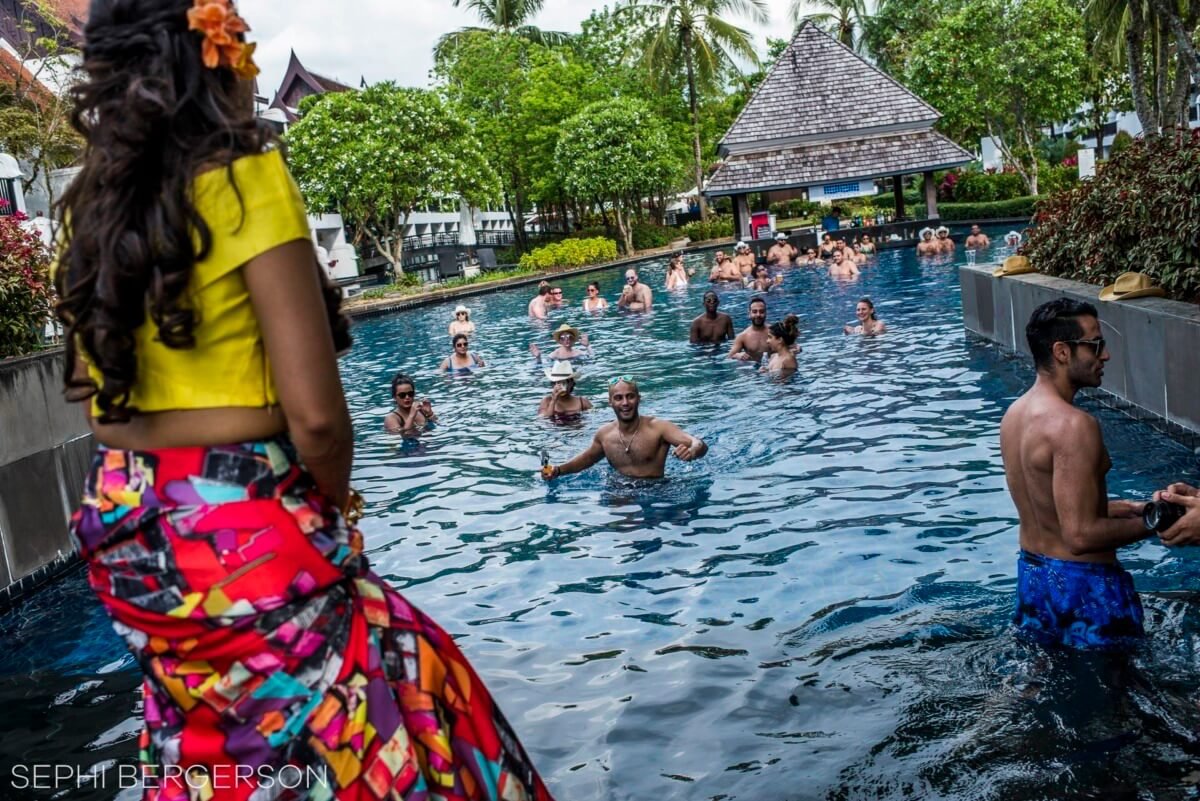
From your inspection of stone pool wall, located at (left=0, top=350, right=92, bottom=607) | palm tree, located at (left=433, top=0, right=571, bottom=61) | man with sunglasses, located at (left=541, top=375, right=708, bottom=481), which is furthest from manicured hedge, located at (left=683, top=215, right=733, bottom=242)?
stone pool wall, located at (left=0, top=350, right=92, bottom=607)

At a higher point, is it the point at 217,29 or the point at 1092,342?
the point at 217,29

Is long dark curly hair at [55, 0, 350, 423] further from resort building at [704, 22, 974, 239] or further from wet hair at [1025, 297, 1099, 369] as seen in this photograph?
resort building at [704, 22, 974, 239]

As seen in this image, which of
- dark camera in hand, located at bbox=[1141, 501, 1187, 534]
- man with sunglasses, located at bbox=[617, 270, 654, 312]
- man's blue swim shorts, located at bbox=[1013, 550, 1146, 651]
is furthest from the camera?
man with sunglasses, located at bbox=[617, 270, 654, 312]

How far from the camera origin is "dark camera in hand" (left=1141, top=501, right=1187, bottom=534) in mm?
4668

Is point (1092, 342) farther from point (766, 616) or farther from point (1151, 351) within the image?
point (1151, 351)

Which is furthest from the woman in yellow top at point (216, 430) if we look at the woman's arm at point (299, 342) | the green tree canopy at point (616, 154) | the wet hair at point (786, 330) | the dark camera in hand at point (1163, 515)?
the green tree canopy at point (616, 154)

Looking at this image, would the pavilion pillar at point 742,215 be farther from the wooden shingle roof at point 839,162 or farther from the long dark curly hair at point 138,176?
the long dark curly hair at point 138,176

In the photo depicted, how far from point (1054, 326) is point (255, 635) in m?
4.14

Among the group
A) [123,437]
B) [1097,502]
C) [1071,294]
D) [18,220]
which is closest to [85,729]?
[123,437]

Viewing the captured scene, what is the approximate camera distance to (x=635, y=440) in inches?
398

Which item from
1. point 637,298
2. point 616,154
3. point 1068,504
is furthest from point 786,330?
point 616,154

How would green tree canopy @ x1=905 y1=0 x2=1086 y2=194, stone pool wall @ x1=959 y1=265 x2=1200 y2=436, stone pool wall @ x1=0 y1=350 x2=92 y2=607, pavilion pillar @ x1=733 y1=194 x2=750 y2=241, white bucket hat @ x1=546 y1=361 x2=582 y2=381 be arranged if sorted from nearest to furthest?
1. stone pool wall @ x1=0 y1=350 x2=92 y2=607
2. stone pool wall @ x1=959 y1=265 x2=1200 y2=436
3. white bucket hat @ x1=546 y1=361 x2=582 y2=381
4. pavilion pillar @ x1=733 y1=194 x2=750 y2=241
5. green tree canopy @ x1=905 y1=0 x2=1086 y2=194

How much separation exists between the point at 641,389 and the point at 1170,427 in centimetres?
720

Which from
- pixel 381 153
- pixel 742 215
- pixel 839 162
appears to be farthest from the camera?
pixel 381 153
